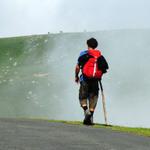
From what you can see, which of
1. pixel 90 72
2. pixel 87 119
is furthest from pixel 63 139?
pixel 90 72

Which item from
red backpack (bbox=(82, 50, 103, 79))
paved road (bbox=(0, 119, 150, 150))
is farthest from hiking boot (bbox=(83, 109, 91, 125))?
paved road (bbox=(0, 119, 150, 150))

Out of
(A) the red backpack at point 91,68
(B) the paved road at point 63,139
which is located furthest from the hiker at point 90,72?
(B) the paved road at point 63,139

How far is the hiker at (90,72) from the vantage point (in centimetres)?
2227

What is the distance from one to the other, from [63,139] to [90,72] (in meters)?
6.93

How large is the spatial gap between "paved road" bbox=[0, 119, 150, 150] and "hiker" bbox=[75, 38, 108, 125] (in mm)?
3104

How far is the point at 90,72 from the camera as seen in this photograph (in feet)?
73.2

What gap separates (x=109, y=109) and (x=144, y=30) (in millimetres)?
23610

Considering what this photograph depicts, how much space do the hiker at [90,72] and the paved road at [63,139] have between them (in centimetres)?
310

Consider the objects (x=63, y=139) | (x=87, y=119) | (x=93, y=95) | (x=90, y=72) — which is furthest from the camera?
(x=93, y=95)

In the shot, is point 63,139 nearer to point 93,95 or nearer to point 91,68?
point 91,68

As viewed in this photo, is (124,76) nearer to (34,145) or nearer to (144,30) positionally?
(144,30)

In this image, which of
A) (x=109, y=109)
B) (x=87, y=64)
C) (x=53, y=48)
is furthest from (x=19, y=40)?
(x=87, y=64)

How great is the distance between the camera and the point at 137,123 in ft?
266

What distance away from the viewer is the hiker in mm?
Result: 22266
